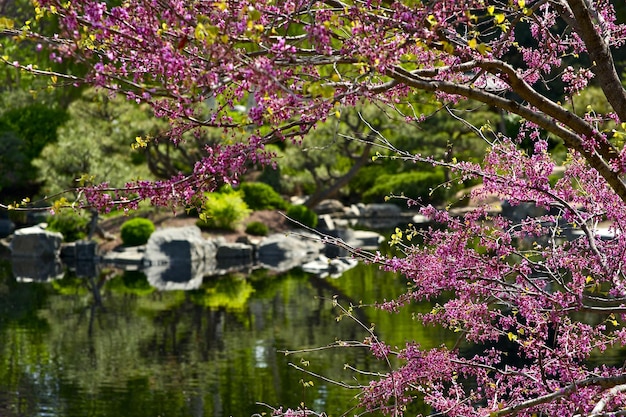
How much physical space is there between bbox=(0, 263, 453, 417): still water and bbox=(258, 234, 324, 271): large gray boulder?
3.54 meters

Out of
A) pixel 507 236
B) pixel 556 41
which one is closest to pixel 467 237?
pixel 507 236

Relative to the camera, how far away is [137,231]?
25812 mm

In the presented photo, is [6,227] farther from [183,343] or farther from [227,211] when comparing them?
[183,343]

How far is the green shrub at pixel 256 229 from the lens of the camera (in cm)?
2716

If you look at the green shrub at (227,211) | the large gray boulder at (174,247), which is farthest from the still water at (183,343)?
the green shrub at (227,211)

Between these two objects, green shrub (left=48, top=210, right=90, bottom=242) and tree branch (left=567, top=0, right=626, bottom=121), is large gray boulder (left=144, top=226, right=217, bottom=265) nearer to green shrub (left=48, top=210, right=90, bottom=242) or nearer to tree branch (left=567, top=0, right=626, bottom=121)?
green shrub (left=48, top=210, right=90, bottom=242)

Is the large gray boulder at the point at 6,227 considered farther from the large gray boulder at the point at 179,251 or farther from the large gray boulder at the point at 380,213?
the large gray boulder at the point at 380,213

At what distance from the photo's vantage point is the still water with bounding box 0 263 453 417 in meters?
11.7

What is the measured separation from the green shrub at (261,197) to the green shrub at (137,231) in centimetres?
452

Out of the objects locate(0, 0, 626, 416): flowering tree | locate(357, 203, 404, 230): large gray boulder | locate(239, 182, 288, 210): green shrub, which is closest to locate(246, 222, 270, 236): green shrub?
locate(239, 182, 288, 210): green shrub

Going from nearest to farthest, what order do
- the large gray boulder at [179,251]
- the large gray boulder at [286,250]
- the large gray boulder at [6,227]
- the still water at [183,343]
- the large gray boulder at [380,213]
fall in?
the still water at [183,343] → the large gray boulder at [179,251] → the large gray boulder at [286,250] → the large gray boulder at [6,227] → the large gray boulder at [380,213]

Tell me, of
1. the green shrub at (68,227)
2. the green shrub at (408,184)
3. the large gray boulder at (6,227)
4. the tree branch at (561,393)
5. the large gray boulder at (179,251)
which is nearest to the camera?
the tree branch at (561,393)

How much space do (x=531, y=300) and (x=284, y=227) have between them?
24042 millimetres

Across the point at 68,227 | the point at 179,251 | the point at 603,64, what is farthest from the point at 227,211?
the point at 603,64
